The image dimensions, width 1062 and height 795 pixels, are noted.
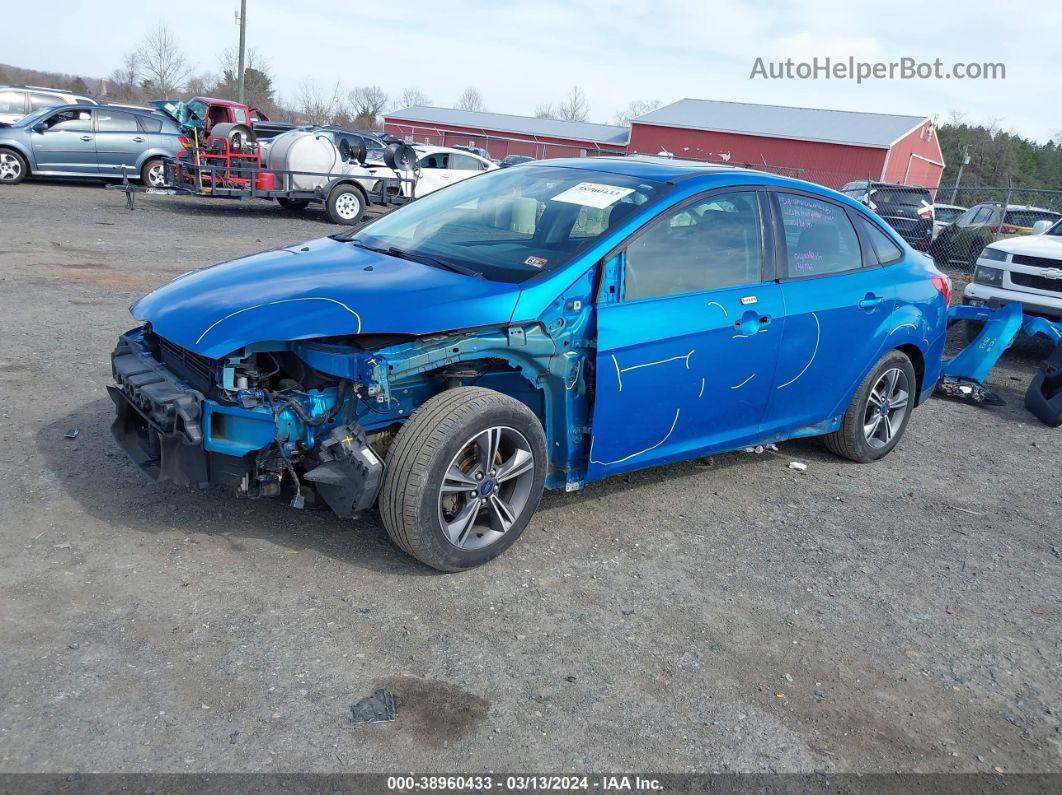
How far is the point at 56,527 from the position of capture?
13.1 feet

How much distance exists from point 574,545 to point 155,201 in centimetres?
1530

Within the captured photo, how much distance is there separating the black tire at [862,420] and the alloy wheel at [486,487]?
257 cm

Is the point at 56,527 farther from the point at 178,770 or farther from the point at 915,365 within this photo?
the point at 915,365

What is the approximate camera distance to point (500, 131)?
52438mm

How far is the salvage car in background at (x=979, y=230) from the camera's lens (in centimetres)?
1647

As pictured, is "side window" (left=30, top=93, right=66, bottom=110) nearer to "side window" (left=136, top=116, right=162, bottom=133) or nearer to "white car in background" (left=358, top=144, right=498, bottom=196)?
"side window" (left=136, top=116, right=162, bottom=133)

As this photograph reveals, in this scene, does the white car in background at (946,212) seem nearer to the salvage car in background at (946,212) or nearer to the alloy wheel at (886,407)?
the salvage car in background at (946,212)

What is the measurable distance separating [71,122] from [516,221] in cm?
1569

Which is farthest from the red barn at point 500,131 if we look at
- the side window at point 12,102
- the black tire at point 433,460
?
the black tire at point 433,460

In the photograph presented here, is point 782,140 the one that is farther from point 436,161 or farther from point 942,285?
point 942,285

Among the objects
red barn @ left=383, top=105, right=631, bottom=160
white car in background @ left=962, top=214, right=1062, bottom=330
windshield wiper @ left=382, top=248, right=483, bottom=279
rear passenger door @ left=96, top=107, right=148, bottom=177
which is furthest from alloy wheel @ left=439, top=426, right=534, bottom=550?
red barn @ left=383, top=105, right=631, bottom=160

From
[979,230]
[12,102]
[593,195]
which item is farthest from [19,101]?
[979,230]

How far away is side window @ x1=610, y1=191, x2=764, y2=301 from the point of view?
427cm

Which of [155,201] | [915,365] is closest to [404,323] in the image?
[915,365]
